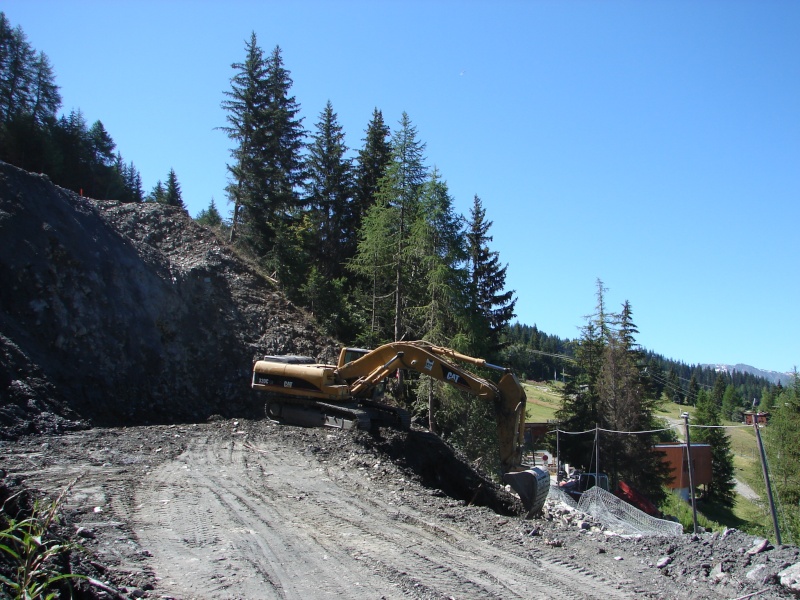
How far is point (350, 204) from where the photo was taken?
33594mm

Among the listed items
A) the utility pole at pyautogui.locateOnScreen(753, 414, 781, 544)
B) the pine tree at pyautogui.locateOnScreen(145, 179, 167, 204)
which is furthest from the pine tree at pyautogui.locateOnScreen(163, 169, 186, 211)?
the utility pole at pyautogui.locateOnScreen(753, 414, 781, 544)

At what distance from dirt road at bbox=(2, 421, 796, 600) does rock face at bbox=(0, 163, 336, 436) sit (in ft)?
13.9

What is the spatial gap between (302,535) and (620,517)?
9665 mm

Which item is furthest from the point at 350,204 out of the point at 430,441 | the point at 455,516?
the point at 455,516

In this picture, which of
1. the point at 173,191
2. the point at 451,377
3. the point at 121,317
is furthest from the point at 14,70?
the point at 451,377

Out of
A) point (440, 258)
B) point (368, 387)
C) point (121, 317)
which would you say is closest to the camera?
point (368, 387)

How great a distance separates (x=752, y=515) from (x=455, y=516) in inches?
1297

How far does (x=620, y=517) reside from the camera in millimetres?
13977

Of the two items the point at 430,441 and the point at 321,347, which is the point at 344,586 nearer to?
the point at 430,441

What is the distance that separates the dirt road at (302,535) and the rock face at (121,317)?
424 centimetres

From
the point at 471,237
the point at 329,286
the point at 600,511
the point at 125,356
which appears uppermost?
the point at 471,237

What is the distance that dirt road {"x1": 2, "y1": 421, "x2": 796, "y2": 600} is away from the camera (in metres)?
5.84

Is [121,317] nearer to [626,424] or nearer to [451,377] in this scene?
[451,377]

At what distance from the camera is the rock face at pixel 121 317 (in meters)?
15.5
